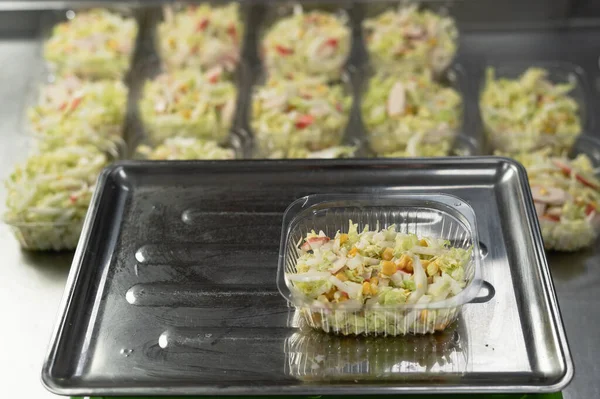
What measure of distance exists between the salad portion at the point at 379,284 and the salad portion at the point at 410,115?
950 mm

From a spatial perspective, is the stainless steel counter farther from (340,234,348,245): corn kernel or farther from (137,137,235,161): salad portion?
(340,234,348,245): corn kernel

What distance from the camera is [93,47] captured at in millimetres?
3326

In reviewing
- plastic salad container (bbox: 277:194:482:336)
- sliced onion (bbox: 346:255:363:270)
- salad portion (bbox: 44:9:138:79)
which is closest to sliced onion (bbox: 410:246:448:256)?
plastic salad container (bbox: 277:194:482:336)

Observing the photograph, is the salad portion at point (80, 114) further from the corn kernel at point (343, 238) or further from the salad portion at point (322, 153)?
the corn kernel at point (343, 238)

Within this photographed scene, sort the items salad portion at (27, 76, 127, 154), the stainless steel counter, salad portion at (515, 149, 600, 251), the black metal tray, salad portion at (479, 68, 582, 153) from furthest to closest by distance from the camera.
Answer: salad portion at (27, 76, 127, 154)
salad portion at (479, 68, 582, 153)
salad portion at (515, 149, 600, 251)
the stainless steel counter
the black metal tray

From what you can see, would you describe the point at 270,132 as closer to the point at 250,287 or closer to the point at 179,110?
the point at 179,110

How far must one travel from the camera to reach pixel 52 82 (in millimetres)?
3248

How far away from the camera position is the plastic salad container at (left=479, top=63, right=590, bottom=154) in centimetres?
276

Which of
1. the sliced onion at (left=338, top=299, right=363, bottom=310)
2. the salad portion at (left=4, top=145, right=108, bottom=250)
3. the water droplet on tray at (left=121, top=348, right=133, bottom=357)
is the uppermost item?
the salad portion at (left=4, top=145, right=108, bottom=250)

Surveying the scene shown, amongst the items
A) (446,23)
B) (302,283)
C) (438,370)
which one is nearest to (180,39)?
(446,23)

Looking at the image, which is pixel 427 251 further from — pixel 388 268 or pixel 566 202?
pixel 566 202

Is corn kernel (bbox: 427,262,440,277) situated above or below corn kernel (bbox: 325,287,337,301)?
above

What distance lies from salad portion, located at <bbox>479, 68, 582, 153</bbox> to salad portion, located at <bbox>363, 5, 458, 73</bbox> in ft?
A: 0.88

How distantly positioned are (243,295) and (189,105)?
1282mm
